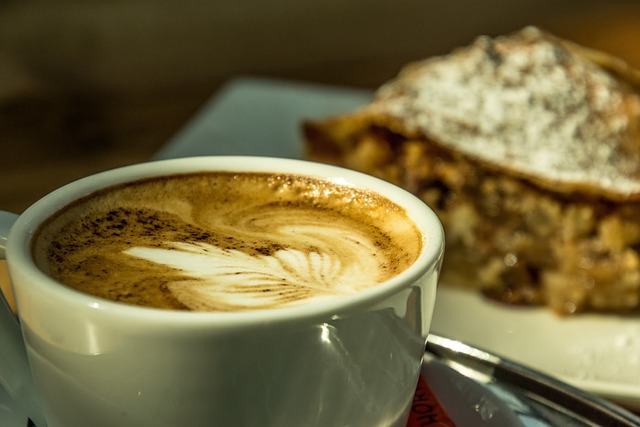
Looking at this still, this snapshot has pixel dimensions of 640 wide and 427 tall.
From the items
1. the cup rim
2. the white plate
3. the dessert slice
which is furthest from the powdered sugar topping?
the cup rim

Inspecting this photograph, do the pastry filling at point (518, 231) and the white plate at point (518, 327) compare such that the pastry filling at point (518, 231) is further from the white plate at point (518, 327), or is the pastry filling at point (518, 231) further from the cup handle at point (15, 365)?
the cup handle at point (15, 365)

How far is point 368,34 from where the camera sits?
11.8 ft

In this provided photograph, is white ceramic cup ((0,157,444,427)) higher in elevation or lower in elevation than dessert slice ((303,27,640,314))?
higher

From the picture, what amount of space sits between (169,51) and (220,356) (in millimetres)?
2842

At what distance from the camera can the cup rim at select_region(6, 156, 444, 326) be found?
1.75ft

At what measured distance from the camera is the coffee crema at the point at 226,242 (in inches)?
24.1

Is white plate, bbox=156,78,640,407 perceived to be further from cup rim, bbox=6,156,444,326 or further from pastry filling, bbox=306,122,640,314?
cup rim, bbox=6,156,444,326

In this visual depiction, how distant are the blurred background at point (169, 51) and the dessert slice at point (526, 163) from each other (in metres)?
0.72

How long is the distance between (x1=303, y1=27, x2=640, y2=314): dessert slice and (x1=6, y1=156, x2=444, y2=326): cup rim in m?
0.70

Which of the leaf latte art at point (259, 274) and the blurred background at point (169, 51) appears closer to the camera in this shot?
the leaf latte art at point (259, 274)

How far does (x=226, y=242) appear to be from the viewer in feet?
2.28

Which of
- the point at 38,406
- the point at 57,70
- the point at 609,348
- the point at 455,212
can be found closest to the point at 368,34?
the point at 57,70

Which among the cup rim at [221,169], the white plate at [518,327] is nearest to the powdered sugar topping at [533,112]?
the white plate at [518,327]

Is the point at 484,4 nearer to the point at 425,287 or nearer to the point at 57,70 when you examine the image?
the point at 57,70
